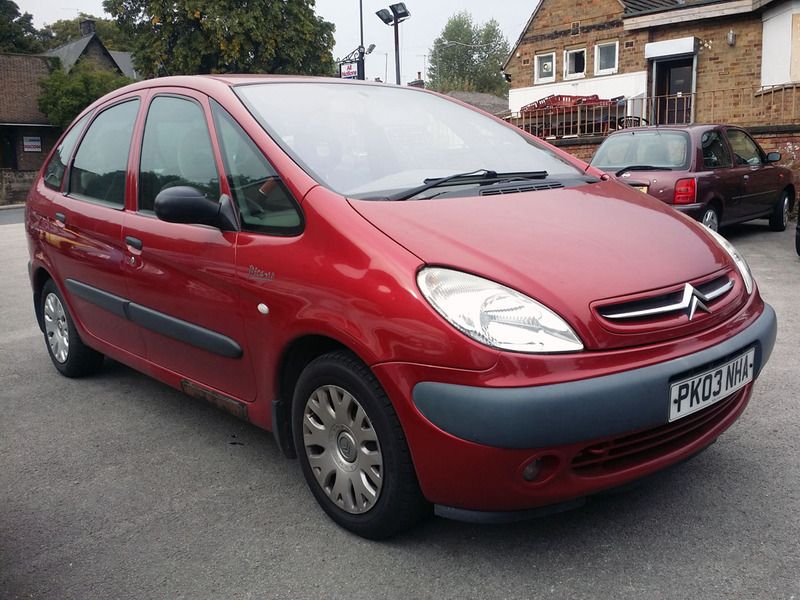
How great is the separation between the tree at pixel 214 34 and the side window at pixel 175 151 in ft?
111

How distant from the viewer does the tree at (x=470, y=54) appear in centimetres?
9619

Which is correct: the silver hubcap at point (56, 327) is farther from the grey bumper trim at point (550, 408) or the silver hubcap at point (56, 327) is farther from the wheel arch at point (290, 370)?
the grey bumper trim at point (550, 408)

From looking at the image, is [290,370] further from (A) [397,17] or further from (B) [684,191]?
Result: (A) [397,17]

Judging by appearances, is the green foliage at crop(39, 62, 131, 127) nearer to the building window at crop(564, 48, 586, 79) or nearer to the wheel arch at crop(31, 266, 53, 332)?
the building window at crop(564, 48, 586, 79)

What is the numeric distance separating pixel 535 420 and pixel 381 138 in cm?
158

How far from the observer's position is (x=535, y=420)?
2.24 m

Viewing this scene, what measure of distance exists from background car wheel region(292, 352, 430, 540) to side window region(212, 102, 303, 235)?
1.82ft

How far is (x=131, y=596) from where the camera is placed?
250cm

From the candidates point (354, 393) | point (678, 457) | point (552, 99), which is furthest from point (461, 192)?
point (552, 99)

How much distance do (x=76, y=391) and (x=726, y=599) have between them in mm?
3735

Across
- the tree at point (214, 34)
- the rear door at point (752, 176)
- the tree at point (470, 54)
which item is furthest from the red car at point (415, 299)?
the tree at point (470, 54)

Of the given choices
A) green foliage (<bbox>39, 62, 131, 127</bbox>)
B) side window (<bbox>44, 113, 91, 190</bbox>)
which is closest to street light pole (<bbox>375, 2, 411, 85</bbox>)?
side window (<bbox>44, 113, 91, 190</bbox>)

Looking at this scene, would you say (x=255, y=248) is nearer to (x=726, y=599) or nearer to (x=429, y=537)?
(x=429, y=537)

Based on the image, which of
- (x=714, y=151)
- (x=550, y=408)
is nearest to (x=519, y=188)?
(x=550, y=408)
